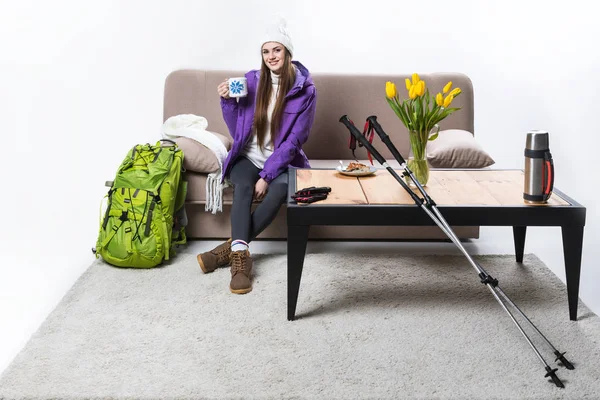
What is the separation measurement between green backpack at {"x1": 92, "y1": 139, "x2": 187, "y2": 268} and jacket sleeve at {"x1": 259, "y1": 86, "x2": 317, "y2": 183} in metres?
0.42

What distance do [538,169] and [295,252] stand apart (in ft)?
2.90

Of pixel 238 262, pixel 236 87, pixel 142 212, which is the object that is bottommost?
pixel 238 262

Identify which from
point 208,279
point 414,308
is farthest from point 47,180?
point 414,308

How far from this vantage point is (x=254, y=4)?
4.74 meters

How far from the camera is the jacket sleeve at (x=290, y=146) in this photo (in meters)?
3.32

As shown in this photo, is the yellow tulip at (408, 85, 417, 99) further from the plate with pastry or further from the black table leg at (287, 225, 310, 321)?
the black table leg at (287, 225, 310, 321)

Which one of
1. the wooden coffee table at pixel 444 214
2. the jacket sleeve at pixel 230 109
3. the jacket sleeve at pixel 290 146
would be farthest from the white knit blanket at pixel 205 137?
the wooden coffee table at pixel 444 214

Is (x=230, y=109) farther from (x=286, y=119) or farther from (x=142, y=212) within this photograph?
(x=142, y=212)

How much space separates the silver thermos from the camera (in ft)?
8.59

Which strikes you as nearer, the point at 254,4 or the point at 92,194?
the point at 92,194

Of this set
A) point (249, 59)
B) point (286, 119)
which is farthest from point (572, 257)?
point (249, 59)

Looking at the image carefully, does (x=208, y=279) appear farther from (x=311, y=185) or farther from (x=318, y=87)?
(x=318, y=87)

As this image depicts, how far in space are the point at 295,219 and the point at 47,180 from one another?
2354 mm

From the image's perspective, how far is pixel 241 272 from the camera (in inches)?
122
